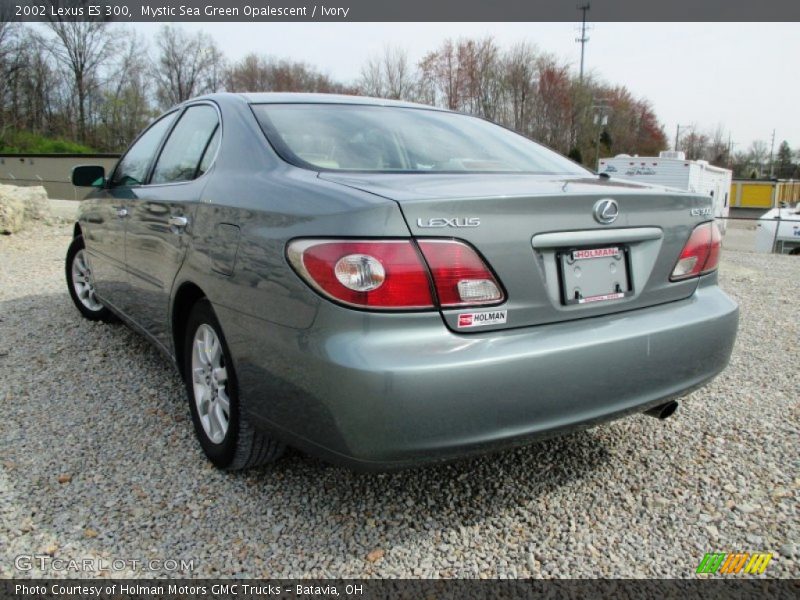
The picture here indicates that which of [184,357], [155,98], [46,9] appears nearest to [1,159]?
[46,9]

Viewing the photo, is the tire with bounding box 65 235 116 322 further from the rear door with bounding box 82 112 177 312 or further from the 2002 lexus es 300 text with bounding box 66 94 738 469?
the 2002 lexus es 300 text with bounding box 66 94 738 469

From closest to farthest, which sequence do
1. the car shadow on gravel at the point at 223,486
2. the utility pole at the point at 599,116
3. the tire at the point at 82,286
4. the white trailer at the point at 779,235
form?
the car shadow on gravel at the point at 223,486, the tire at the point at 82,286, the white trailer at the point at 779,235, the utility pole at the point at 599,116

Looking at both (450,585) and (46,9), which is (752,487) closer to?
(450,585)

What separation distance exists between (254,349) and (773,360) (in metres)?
3.79

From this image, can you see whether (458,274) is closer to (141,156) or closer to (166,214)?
(166,214)

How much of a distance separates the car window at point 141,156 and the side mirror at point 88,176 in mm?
343

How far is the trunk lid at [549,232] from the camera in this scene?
1.78 metres

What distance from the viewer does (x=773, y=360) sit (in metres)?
4.23

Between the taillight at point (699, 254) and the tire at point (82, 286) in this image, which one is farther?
the tire at point (82, 286)

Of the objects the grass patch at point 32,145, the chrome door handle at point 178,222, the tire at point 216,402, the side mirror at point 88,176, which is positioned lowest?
the tire at point 216,402

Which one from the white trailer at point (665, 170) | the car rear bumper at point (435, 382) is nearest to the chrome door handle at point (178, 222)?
the car rear bumper at point (435, 382)

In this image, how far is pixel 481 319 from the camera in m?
1.79

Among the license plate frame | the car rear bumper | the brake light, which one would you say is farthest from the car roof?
the license plate frame

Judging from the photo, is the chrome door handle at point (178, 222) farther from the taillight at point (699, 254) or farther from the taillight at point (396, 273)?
the taillight at point (699, 254)
